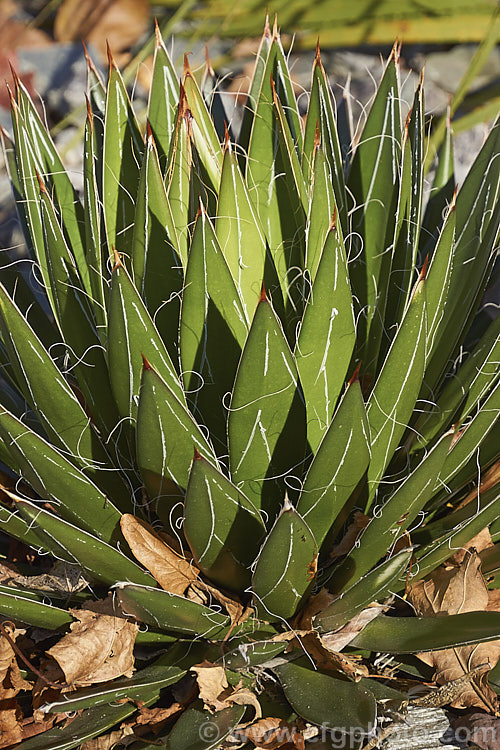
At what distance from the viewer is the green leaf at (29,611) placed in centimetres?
113

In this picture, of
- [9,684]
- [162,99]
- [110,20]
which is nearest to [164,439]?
[9,684]

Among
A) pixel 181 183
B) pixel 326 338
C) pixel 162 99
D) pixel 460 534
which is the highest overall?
pixel 162 99

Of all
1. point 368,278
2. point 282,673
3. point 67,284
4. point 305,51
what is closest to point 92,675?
point 282,673

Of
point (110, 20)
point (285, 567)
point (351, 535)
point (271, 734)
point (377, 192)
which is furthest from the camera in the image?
point (110, 20)

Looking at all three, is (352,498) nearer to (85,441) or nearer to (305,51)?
(85,441)

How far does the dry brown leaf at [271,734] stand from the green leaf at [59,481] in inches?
15.8

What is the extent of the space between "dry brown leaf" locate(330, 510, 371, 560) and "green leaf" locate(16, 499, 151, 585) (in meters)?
0.35

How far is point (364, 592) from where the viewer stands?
1102 millimetres

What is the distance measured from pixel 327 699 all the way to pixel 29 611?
0.51 meters

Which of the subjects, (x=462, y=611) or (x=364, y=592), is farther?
(x=462, y=611)

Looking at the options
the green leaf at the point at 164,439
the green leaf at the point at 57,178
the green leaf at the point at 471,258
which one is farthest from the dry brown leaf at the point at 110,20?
the green leaf at the point at 164,439

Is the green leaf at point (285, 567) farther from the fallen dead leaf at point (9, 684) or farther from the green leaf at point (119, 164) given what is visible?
the green leaf at point (119, 164)

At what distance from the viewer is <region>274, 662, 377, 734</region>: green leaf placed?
106 centimetres

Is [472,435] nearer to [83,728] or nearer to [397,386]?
[397,386]
